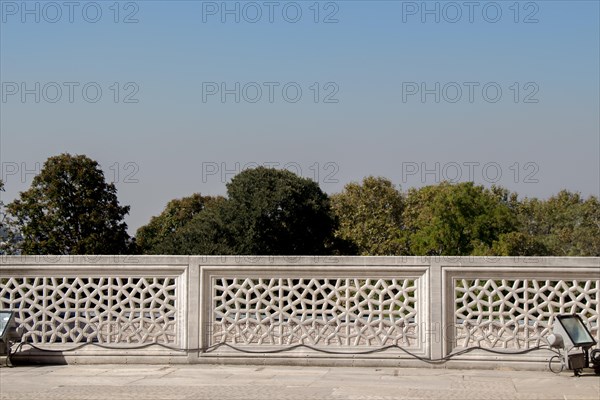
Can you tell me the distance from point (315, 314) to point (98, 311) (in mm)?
2374

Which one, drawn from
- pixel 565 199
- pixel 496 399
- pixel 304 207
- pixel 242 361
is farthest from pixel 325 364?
pixel 565 199

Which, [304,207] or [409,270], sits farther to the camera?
[304,207]

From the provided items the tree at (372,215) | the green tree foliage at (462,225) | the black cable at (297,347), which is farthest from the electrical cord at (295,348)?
the tree at (372,215)

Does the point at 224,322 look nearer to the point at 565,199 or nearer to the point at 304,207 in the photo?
the point at 304,207

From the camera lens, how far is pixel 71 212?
36.1 m

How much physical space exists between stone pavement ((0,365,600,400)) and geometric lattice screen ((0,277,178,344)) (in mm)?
363

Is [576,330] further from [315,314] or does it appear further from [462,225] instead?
[462,225]

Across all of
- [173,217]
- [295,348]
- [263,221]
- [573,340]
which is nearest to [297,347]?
[295,348]

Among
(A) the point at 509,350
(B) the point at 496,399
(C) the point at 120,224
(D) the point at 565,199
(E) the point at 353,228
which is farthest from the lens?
(D) the point at 565,199

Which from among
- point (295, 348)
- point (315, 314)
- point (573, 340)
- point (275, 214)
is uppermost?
point (275, 214)

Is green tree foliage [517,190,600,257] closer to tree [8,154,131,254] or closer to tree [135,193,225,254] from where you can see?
tree [135,193,225,254]

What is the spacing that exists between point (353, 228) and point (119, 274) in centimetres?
4365

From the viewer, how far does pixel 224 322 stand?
31.6ft

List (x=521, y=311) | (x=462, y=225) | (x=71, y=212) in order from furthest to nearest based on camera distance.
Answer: (x=462, y=225)
(x=71, y=212)
(x=521, y=311)
